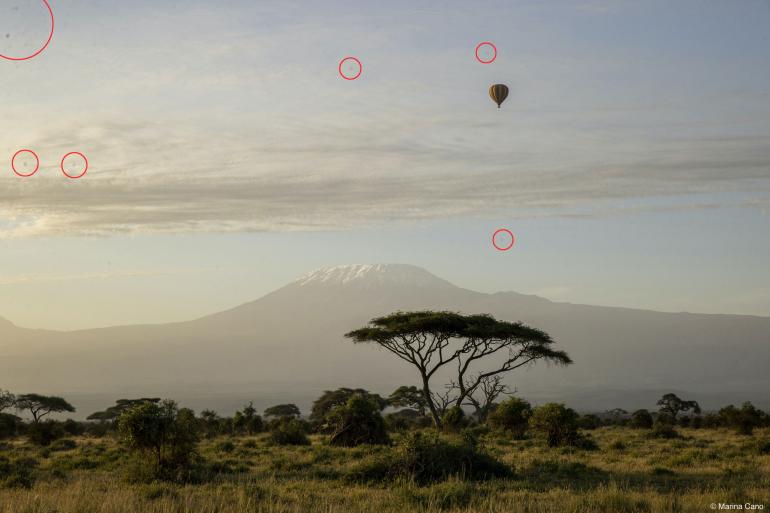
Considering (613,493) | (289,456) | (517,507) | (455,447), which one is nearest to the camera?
(517,507)

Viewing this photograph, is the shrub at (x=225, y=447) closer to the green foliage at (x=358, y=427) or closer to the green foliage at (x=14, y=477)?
the green foliage at (x=358, y=427)

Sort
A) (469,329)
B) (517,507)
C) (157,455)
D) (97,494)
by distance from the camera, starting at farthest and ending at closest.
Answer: (469,329)
(157,455)
(97,494)
(517,507)

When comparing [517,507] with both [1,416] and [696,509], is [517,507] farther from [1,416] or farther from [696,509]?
[1,416]

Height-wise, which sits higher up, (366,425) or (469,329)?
(469,329)

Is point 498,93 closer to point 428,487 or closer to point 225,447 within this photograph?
point 225,447

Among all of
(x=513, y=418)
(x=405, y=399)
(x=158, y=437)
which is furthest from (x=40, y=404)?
(x=158, y=437)

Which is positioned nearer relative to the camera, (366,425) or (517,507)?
(517,507)

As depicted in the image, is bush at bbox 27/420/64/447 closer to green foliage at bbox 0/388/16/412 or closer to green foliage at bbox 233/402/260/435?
green foliage at bbox 233/402/260/435

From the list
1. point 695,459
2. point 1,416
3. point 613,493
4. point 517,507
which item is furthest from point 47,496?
point 1,416
